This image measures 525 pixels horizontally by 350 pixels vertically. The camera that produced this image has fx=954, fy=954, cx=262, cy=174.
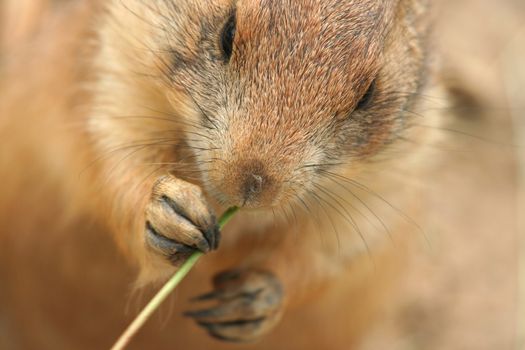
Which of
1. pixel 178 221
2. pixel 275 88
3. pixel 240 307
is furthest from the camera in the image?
pixel 240 307

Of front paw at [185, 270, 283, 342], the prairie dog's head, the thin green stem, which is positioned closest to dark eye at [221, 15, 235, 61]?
the prairie dog's head

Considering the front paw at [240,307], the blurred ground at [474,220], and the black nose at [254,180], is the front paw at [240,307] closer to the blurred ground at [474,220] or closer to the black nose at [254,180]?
the black nose at [254,180]

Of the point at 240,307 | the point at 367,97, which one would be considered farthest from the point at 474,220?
the point at 367,97

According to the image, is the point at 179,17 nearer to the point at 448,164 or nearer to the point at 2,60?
the point at 2,60

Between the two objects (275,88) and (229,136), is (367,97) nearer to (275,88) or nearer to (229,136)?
(275,88)

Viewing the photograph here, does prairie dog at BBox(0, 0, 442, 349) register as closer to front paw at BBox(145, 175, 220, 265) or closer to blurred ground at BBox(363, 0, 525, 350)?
front paw at BBox(145, 175, 220, 265)

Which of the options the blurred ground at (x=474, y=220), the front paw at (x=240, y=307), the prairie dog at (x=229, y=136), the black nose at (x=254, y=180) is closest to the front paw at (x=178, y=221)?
the prairie dog at (x=229, y=136)
